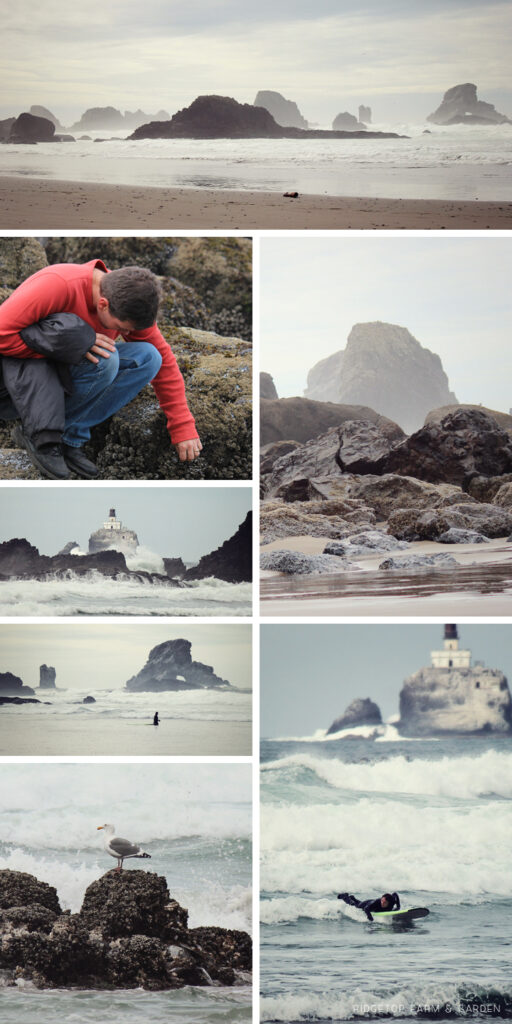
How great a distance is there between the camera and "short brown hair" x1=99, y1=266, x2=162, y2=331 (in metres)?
2.56

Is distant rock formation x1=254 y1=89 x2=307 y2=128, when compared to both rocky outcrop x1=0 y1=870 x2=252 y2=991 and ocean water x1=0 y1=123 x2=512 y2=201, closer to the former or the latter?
ocean water x1=0 y1=123 x2=512 y2=201

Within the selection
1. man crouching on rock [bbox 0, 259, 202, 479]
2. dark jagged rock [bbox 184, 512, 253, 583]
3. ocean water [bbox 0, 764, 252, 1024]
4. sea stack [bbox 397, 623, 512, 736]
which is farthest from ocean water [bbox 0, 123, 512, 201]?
ocean water [bbox 0, 764, 252, 1024]

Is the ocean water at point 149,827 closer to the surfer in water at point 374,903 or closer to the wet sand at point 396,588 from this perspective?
the surfer in water at point 374,903

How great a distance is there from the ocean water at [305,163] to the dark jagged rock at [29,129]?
4 cm

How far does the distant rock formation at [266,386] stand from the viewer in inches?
113

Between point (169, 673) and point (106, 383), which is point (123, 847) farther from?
point (106, 383)

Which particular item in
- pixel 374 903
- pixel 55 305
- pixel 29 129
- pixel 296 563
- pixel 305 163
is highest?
pixel 29 129

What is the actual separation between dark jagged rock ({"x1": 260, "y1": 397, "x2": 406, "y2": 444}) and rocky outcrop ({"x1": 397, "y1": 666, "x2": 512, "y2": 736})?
2.59 ft

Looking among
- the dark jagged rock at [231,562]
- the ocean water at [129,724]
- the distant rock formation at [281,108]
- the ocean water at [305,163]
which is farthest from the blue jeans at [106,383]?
the distant rock formation at [281,108]

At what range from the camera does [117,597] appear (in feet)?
9.21

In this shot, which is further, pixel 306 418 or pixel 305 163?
pixel 305 163

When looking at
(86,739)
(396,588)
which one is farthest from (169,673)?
(396,588)

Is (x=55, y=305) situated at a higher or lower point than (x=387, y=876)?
higher

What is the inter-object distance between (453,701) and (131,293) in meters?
1.58
